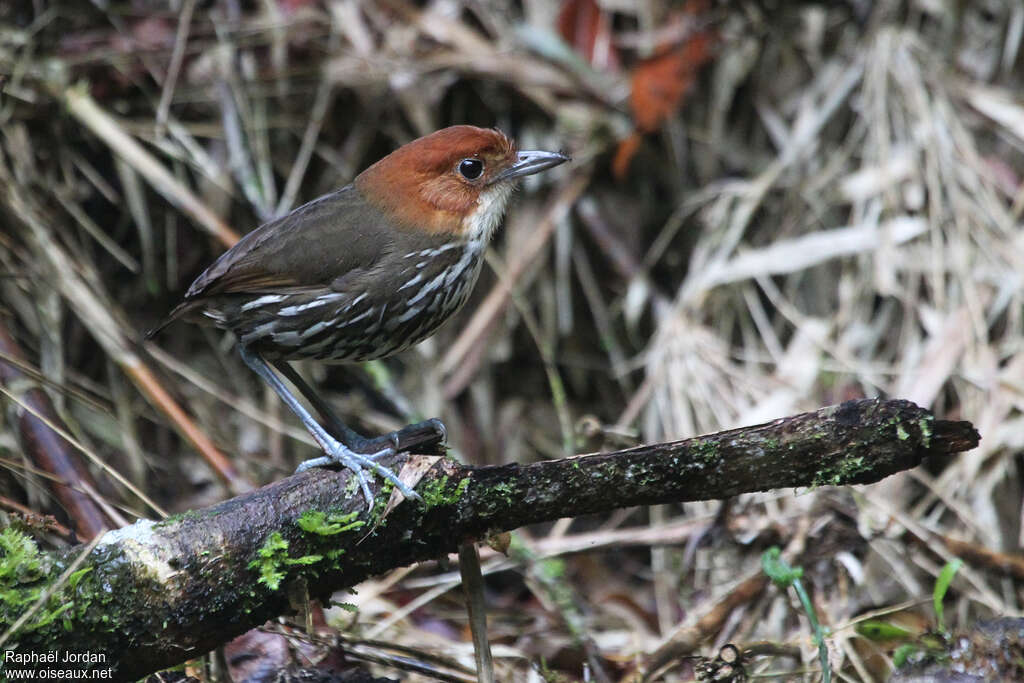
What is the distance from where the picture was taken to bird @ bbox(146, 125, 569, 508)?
3.29 m

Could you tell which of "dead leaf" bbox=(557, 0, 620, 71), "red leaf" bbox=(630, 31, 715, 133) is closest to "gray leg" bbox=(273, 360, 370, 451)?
"red leaf" bbox=(630, 31, 715, 133)

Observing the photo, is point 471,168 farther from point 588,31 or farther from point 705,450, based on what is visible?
point 588,31

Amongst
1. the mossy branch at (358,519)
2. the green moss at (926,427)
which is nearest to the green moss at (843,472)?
the mossy branch at (358,519)

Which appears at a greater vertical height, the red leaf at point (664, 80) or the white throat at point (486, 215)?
the red leaf at point (664, 80)

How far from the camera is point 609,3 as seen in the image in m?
5.42

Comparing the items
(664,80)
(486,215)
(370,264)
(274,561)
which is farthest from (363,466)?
(664,80)

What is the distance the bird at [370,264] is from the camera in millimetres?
3285

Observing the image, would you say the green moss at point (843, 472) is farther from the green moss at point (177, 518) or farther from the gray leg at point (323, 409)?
the gray leg at point (323, 409)

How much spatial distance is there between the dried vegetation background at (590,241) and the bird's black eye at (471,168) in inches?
34.7

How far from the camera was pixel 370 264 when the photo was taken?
333cm

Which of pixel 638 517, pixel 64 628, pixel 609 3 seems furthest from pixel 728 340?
pixel 64 628

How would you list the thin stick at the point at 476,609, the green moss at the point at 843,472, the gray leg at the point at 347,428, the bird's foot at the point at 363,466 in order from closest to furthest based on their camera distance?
Result: 1. the green moss at the point at 843,472
2. the bird's foot at the point at 363,466
3. the thin stick at the point at 476,609
4. the gray leg at the point at 347,428

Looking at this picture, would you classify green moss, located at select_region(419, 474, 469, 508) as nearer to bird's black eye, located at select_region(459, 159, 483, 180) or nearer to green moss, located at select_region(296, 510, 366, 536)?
green moss, located at select_region(296, 510, 366, 536)

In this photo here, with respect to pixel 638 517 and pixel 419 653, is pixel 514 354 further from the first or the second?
pixel 419 653
